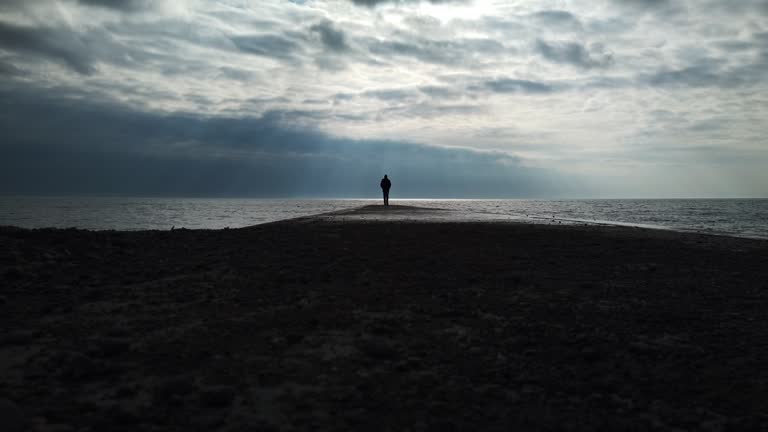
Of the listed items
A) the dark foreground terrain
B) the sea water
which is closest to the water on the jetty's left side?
the sea water

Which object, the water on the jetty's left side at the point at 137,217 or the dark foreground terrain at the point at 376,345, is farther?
the water on the jetty's left side at the point at 137,217

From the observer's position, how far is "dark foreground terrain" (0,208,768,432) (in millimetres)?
3533

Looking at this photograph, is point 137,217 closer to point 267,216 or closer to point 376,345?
point 267,216

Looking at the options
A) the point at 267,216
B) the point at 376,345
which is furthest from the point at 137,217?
the point at 376,345

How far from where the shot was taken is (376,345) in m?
4.95

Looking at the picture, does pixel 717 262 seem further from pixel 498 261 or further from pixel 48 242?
pixel 48 242

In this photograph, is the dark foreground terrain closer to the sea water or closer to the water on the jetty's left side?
the sea water

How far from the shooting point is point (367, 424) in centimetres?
335

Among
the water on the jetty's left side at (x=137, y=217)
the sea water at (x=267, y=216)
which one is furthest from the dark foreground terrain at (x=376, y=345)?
the water on the jetty's left side at (x=137, y=217)

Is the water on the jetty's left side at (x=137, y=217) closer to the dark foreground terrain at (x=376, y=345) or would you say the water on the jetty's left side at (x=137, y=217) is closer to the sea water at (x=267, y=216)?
the sea water at (x=267, y=216)

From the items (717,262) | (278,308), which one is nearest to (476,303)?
(278,308)

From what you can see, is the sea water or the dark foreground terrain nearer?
the dark foreground terrain

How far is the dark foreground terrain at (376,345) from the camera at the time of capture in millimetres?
3533

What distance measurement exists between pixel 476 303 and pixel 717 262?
774 cm
